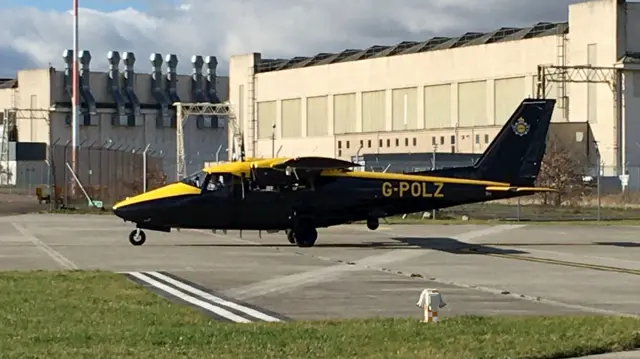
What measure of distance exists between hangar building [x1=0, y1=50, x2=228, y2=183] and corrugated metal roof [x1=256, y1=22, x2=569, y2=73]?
10015mm

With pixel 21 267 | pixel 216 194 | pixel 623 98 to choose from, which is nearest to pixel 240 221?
pixel 216 194

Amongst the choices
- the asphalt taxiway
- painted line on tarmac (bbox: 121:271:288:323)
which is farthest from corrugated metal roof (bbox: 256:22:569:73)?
painted line on tarmac (bbox: 121:271:288:323)

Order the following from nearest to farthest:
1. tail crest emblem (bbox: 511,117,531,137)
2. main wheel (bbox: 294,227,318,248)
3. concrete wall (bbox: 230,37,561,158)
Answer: main wheel (bbox: 294,227,318,248) → tail crest emblem (bbox: 511,117,531,137) → concrete wall (bbox: 230,37,561,158)

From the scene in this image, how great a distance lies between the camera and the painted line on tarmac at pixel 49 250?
24.1 m

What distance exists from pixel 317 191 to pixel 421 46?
67.4 m

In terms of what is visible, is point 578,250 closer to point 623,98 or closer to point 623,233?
point 623,233

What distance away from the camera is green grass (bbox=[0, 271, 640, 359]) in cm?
1131

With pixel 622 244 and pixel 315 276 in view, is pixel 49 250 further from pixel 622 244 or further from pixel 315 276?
pixel 622 244

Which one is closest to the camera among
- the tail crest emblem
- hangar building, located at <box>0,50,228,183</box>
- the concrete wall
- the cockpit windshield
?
the cockpit windshield

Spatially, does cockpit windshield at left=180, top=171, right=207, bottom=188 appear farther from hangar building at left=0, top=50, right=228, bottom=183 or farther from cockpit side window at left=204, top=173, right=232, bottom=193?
hangar building at left=0, top=50, right=228, bottom=183

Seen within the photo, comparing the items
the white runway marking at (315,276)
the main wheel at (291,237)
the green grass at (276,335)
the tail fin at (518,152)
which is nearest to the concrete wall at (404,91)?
the tail fin at (518,152)

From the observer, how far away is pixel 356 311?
15609 mm

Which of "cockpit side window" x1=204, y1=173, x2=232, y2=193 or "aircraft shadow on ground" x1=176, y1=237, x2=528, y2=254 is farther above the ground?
"cockpit side window" x1=204, y1=173, x2=232, y2=193

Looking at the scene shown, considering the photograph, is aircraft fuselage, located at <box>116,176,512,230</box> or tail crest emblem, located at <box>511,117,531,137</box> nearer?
aircraft fuselage, located at <box>116,176,512,230</box>
